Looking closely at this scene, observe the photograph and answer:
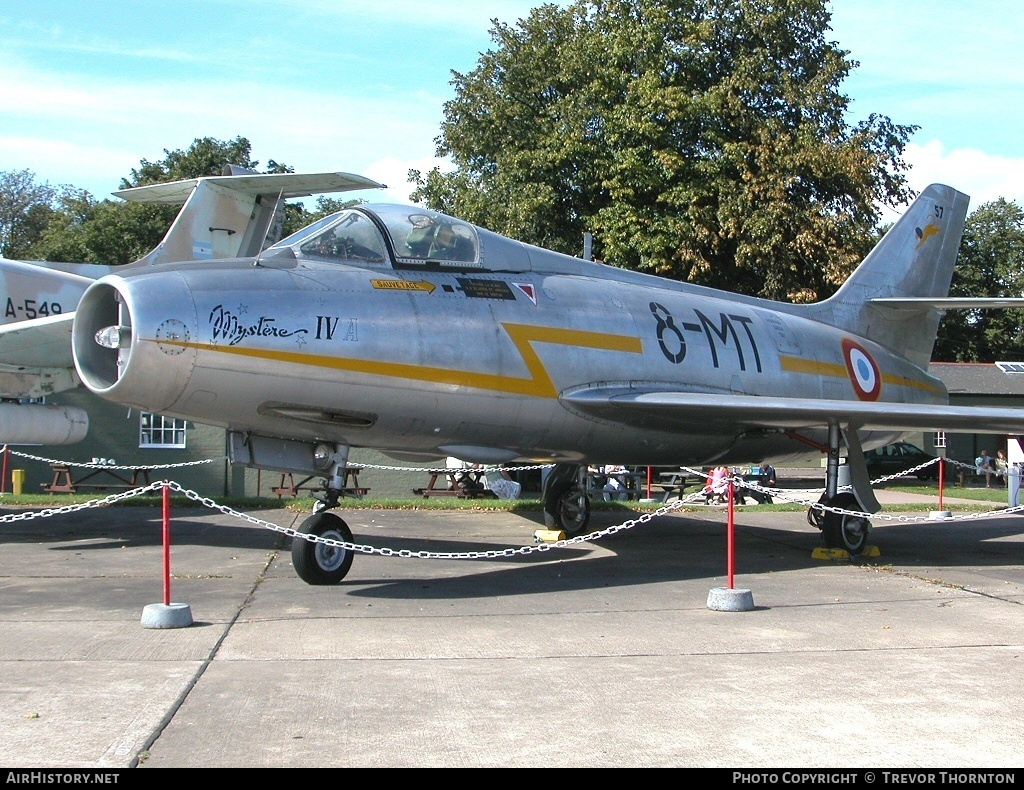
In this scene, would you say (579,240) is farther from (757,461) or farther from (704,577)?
(704,577)

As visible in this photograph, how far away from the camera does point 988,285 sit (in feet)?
180

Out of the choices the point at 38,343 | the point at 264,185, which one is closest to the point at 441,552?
the point at 38,343

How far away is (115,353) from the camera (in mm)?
7914

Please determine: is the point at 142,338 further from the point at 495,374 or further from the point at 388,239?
the point at 495,374

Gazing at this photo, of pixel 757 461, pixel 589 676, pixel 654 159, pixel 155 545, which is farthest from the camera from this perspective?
pixel 654 159

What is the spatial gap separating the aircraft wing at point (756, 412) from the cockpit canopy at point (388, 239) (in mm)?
1775

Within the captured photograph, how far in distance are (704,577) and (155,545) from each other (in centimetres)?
643

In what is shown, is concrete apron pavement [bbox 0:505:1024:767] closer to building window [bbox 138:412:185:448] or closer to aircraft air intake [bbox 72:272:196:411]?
aircraft air intake [bbox 72:272:196:411]

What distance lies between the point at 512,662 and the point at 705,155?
2611cm

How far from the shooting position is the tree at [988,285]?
51281mm

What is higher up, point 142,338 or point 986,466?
point 142,338

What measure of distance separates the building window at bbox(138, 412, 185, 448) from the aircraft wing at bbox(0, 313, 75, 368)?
11186 mm

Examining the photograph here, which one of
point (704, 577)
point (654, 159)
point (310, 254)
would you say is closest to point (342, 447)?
point (310, 254)

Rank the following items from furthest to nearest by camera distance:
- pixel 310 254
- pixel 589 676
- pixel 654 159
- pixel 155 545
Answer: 1. pixel 654 159
2. pixel 155 545
3. pixel 310 254
4. pixel 589 676
